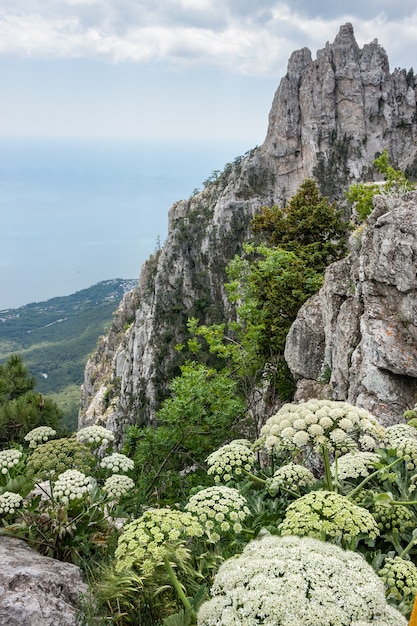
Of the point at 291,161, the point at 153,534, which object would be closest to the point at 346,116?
the point at 291,161

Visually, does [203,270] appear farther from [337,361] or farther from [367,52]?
[337,361]

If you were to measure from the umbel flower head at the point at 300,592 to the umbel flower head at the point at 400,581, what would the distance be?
0.44 metres

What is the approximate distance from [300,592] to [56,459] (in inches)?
112

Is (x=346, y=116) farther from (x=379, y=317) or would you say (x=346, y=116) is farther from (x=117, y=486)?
(x=117, y=486)

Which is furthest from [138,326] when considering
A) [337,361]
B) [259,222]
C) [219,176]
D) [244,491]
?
[244,491]

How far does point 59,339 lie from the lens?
12825 cm

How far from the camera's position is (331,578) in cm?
197

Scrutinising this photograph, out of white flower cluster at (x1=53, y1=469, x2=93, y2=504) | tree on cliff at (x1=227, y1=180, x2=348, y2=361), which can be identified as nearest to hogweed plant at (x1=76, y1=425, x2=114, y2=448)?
white flower cluster at (x1=53, y1=469, x2=93, y2=504)

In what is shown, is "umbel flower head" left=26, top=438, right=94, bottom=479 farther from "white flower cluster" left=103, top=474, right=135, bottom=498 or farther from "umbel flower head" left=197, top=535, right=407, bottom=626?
"umbel flower head" left=197, top=535, right=407, bottom=626

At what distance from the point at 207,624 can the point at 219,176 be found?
91539 mm

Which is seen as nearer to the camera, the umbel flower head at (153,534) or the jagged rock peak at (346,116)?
the umbel flower head at (153,534)

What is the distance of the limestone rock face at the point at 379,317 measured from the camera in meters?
7.23

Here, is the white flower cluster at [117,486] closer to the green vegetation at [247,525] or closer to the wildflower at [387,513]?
the green vegetation at [247,525]

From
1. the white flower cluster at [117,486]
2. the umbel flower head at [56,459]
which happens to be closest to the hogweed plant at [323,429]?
the white flower cluster at [117,486]
